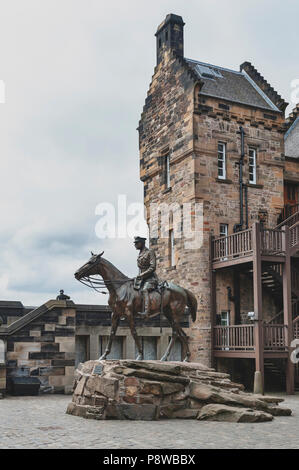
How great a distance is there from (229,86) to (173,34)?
3.62 meters

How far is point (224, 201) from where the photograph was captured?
27016mm

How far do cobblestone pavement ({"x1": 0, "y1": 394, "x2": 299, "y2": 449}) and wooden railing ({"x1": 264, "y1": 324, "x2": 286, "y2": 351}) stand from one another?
826 centimetres

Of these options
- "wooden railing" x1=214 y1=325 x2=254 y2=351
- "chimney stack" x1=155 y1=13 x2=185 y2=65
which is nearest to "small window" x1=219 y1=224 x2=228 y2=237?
"wooden railing" x1=214 y1=325 x2=254 y2=351

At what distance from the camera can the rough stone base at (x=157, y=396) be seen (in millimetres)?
13797

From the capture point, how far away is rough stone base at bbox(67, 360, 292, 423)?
13.8m

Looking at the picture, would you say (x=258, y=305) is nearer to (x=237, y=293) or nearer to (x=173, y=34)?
(x=237, y=293)

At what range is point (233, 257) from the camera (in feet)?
82.1

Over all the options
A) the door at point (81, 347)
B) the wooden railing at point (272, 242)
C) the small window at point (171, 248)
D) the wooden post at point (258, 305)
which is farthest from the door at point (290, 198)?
the door at point (81, 347)

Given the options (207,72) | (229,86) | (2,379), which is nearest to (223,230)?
(229,86)

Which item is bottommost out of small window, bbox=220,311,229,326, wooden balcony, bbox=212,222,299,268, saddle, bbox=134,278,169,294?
small window, bbox=220,311,229,326

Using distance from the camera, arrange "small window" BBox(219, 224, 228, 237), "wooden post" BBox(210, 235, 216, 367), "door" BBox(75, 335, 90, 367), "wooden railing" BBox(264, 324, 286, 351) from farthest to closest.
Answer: "small window" BBox(219, 224, 228, 237) → "wooden post" BBox(210, 235, 216, 367) → "door" BBox(75, 335, 90, 367) → "wooden railing" BBox(264, 324, 286, 351)

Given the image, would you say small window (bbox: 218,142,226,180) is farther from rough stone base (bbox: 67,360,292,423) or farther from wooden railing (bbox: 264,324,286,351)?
rough stone base (bbox: 67,360,292,423)
